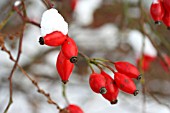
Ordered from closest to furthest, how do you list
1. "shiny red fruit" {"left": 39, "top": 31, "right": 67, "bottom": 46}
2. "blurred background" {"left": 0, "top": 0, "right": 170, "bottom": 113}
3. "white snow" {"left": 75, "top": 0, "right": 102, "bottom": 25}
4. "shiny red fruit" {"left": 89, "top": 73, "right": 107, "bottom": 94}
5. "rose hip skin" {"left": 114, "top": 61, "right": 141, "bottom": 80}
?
1. "shiny red fruit" {"left": 39, "top": 31, "right": 67, "bottom": 46}
2. "shiny red fruit" {"left": 89, "top": 73, "right": 107, "bottom": 94}
3. "rose hip skin" {"left": 114, "top": 61, "right": 141, "bottom": 80}
4. "blurred background" {"left": 0, "top": 0, "right": 170, "bottom": 113}
5. "white snow" {"left": 75, "top": 0, "right": 102, "bottom": 25}

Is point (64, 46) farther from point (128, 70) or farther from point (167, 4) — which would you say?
point (167, 4)

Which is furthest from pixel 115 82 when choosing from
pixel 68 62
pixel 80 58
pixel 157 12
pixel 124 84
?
pixel 80 58

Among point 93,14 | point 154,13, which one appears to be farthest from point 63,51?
point 93,14

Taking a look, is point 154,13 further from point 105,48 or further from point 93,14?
point 93,14

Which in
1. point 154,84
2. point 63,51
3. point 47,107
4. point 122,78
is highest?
point 63,51

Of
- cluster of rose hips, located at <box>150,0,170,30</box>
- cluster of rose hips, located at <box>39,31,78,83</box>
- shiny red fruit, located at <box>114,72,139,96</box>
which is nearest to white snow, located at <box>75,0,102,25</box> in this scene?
cluster of rose hips, located at <box>150,0,170,30</box>

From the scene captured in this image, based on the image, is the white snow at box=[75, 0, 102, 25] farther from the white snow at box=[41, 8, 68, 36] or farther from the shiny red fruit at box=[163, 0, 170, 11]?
the white snow at box=[41, 8, 68, 36]
